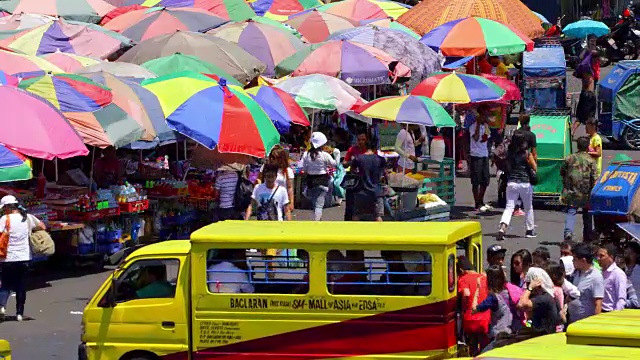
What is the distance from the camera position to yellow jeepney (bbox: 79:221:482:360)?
34.0ft

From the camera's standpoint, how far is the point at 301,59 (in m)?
24.3

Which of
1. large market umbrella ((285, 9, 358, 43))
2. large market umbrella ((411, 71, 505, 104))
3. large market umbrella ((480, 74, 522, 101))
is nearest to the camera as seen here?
large market umbrella ((411, 71, 505, 104))

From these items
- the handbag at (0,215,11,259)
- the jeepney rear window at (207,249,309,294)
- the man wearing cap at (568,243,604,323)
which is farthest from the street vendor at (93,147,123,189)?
the man wearing cap at (568,243,604,323)

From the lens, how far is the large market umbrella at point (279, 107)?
65.1 ft

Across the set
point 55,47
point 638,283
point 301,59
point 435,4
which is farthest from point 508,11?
point 638,283

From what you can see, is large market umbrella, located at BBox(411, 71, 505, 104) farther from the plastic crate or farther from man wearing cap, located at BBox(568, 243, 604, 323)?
man wearing cap, located at BBox(568, 243, 604, 323)

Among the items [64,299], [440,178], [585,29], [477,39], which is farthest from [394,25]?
[64,299]

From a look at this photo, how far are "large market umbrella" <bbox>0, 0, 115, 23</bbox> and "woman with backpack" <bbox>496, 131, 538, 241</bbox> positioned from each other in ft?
45.0

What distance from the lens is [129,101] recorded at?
17.2 meters

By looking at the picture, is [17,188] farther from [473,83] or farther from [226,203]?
[473,83]

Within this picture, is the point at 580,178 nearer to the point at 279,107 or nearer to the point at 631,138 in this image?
the point at 279,107

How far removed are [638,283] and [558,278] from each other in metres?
1.17

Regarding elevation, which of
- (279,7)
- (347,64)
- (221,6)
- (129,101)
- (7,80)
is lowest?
(129,101)

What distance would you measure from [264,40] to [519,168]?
8860 millimetres
